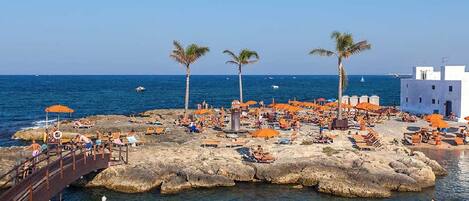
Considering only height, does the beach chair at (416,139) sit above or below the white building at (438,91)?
below

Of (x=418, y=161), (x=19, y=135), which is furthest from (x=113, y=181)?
(x=19, y=135)

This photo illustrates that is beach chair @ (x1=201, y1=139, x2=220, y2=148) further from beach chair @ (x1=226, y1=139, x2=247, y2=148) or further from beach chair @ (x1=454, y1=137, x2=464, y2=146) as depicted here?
beach chair @ (x1=454, y1=137, x2=464, y2=146)

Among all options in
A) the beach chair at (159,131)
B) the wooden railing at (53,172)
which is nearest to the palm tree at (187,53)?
the beach chair at (159,131)

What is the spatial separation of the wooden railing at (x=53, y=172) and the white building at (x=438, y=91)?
3540cm

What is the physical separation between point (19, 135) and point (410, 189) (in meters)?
36.6

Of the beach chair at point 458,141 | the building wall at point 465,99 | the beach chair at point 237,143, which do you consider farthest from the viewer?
the building wall at point 465,99

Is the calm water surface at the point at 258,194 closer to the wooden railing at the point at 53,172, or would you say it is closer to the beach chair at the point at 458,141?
the wooden railing at the point at 53,172

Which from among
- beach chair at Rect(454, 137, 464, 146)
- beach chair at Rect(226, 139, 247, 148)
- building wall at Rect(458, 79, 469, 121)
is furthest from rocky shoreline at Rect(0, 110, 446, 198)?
building wall at Rect(458, 79, 469, 121)

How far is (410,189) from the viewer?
87.9 feet

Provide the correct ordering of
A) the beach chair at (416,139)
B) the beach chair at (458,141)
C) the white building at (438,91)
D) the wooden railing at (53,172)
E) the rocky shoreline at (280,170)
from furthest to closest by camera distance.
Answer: the white building at (438,91), the beach chair at (416,139), the beach chair at (458,141), the rocky shoreline at (280,170), the wooden railing at (53,172)

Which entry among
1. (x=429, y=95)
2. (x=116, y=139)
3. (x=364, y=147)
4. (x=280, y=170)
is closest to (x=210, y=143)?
(x=116, y=139)

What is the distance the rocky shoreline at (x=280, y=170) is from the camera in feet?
88.0

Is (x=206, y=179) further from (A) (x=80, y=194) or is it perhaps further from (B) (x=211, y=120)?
(B) (x=211, y=120)

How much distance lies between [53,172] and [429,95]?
148ft
